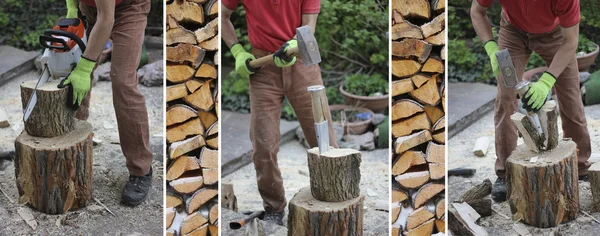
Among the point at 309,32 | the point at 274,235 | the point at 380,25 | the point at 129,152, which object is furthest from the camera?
the point at 380,25

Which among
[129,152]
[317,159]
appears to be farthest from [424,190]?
→ [129,152]

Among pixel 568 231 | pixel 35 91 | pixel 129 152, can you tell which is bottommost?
pixel 568 231

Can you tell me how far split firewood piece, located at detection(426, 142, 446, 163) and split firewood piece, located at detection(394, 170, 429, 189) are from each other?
0.23 ft

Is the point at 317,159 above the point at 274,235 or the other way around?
above

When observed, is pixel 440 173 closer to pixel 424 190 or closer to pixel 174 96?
pixel 424 190

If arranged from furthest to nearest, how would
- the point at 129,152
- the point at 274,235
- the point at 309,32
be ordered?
the point at 129,152 < the point at 274,235 < the point at 309,32

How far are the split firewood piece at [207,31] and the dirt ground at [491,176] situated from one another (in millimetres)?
1599

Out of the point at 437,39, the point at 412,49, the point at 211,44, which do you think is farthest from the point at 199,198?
the point at 437,39

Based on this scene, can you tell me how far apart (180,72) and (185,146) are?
370 millimetres

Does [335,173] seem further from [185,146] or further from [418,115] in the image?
[185,146]

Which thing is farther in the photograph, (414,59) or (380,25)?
(380,25)

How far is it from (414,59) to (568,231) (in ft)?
4.25

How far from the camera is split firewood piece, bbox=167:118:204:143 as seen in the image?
206 inches

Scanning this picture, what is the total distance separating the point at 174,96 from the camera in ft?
17.0
